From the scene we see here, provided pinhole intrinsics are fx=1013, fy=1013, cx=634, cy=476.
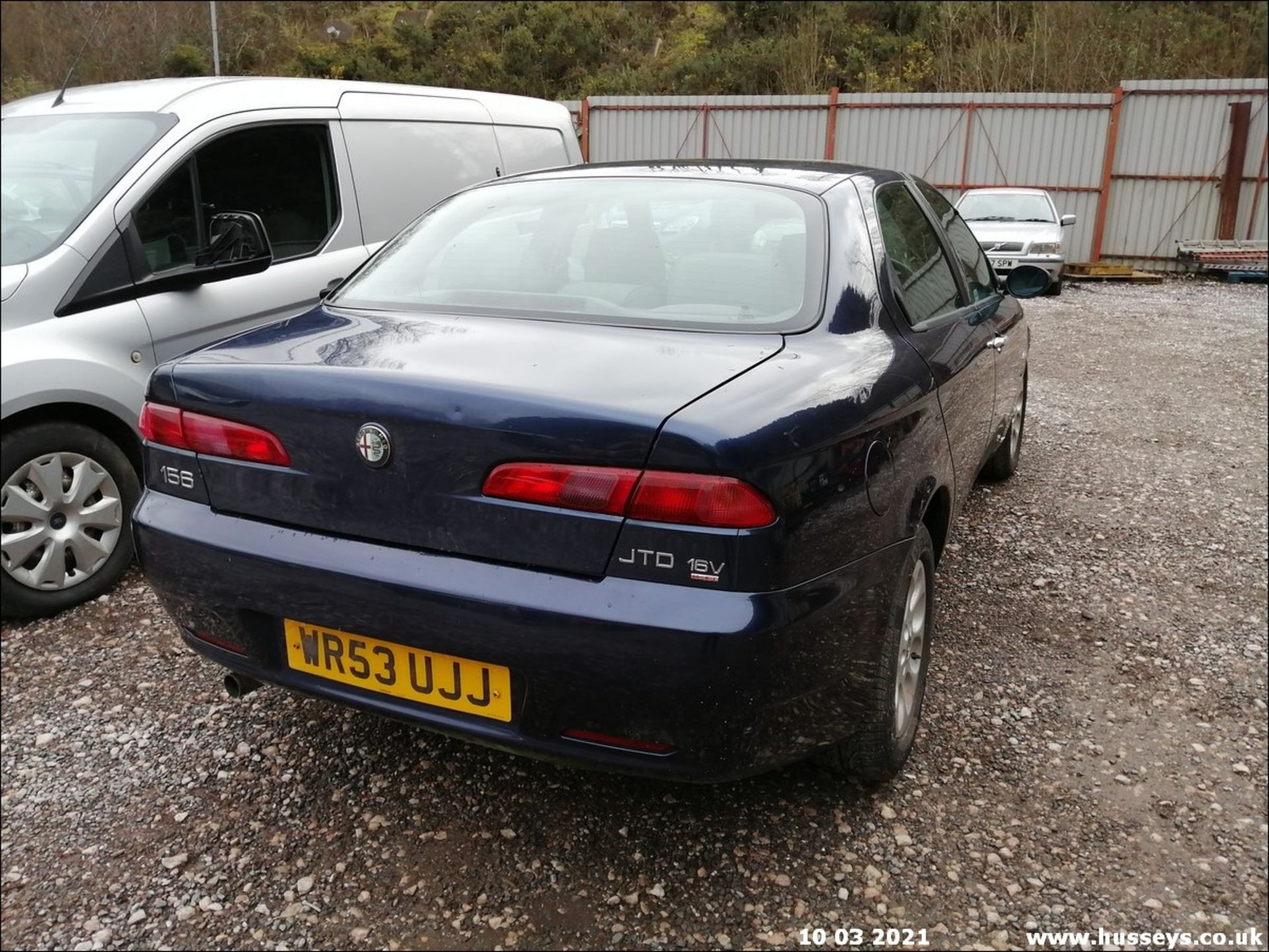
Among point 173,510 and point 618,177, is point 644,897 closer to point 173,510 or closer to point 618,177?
point 173,510

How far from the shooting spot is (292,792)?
255 centimetres

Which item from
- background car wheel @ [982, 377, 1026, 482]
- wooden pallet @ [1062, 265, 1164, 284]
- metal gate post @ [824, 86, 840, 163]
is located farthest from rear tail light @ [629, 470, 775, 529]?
metal gate post @ [824, 86, 840, 163]

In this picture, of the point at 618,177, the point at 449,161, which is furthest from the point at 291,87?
the point at 618,177

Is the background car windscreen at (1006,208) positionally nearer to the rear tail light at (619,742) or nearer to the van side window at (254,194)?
the van side window at (254,194)

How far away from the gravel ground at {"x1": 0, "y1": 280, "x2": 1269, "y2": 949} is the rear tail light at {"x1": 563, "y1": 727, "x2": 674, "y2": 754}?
421 mm

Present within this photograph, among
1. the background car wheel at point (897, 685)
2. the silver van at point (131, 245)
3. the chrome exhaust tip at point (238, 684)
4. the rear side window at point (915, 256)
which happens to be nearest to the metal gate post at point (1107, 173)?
the silver van at point (131, 245)

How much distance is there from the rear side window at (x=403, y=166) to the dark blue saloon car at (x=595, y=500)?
231 centimetres

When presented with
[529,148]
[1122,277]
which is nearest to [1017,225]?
[1122,277]

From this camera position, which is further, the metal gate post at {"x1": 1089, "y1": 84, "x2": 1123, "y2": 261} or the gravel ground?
the metal gate post at {"x1": 1089, "y1": 84, "x2": 1123, "y2": 261}

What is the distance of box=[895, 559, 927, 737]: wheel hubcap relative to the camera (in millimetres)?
2469

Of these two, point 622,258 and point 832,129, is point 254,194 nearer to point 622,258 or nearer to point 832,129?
point 622,258

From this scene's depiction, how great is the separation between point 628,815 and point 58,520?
2403 millimetres

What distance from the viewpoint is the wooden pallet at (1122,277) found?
635 inches

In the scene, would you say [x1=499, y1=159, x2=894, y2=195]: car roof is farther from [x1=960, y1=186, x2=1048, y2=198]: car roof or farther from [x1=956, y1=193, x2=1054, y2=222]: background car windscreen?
[x1=960, y1=186, x2=1048, y2=198]: car roof
